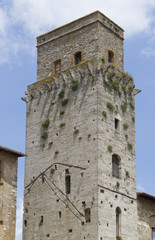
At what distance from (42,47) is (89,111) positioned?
6.98 metres

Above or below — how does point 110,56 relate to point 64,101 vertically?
above

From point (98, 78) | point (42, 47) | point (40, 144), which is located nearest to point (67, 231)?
point (40, 144)

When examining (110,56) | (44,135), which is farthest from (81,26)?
(44,135)

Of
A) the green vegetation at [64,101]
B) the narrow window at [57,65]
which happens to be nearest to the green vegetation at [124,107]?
the green vegetation at [64,101]

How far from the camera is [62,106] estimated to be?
35938 millimetres

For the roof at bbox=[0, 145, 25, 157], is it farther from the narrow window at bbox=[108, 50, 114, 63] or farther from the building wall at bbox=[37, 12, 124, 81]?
the narrow window at bbox=[108, 50, 114, 63]

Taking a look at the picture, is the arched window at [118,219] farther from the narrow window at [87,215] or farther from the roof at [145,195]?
the roof at [145,195]

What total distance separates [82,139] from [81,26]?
7.55 m

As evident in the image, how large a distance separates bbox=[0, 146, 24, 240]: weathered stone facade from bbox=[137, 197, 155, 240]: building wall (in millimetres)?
8446

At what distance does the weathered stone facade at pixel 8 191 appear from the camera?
103ft

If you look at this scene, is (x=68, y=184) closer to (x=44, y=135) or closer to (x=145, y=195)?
(x=44, y=135)

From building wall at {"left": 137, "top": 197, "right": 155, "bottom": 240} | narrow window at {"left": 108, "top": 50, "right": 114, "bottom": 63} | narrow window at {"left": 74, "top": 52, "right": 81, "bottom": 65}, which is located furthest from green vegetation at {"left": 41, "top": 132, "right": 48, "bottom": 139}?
building wall at {"left": 137, "top": 197, "right": 155, "bottom": 240}

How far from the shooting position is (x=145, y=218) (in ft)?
123

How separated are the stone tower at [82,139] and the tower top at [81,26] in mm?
62
